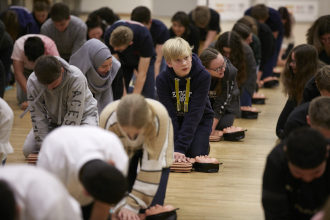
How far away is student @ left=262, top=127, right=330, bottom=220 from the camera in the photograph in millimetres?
1470

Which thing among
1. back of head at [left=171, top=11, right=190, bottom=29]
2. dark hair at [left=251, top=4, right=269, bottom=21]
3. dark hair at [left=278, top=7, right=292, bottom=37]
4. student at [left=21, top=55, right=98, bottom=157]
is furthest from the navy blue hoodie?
dark hair at [left=278, top=7, right=292, bottom=37]

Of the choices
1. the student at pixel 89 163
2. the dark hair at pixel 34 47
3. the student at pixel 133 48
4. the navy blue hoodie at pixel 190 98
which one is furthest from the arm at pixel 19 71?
the student at pixel 89 163

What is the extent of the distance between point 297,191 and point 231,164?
1.28m

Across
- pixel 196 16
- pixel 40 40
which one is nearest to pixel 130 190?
pixel 40 40

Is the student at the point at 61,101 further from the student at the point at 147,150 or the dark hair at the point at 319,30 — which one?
the dark hair at the point at 319,30

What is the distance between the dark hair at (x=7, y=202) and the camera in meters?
1.13

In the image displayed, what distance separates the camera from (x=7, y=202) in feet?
3.71

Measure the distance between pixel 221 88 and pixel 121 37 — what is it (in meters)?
1.03

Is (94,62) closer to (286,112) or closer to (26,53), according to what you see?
(26,53)

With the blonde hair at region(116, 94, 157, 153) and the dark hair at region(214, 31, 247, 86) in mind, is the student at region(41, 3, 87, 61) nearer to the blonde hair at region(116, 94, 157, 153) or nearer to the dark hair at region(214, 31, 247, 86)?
the dark hair at region(214, 31, 247, 86)

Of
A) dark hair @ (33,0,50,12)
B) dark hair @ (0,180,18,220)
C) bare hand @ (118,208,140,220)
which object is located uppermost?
dark hair @ (33,0,50,12)

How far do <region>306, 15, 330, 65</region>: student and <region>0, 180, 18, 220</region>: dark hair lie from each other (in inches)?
124

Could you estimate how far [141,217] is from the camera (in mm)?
1993

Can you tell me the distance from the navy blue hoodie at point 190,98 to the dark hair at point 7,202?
1671 millimetres
